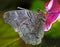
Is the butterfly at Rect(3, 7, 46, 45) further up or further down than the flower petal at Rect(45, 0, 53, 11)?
further down

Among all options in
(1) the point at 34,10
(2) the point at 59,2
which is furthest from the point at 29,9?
(2) the point at 59,2

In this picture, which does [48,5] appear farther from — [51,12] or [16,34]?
[16,34]

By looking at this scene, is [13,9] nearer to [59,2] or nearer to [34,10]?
[34,10]

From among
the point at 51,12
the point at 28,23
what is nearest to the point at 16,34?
the point at 28,23
